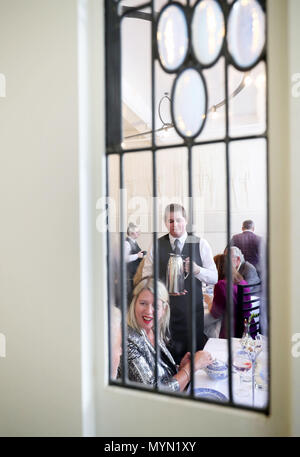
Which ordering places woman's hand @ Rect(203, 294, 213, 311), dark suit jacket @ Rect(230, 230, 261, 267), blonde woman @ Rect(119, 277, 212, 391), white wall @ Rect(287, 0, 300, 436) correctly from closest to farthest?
white wall @ Rect(287, 0, 300, 436), blonde woman @ Rect(119, 277, 212, 391), woman's hand @ Rect(203, 294, 213, 311), dark suit jacket @ Rect(230, 230, 261, 267)

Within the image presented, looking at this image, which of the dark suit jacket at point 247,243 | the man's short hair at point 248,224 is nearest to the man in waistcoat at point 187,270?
the dark suit jacket at point 247,243

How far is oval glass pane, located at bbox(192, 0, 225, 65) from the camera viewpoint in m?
0.90

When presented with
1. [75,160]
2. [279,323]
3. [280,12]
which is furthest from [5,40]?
[279,323]

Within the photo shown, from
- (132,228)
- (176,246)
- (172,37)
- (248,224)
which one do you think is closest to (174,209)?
(176,246)

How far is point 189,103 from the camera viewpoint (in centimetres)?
95

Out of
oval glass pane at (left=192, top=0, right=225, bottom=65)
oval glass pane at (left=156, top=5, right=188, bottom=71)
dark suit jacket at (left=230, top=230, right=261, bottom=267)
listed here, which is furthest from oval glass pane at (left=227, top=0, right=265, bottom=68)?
dark suit jacket at (left=230, top=230, right=261, bottom=267)

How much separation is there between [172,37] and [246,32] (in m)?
0.22

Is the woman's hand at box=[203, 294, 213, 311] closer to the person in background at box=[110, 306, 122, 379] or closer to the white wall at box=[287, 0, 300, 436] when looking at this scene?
the person in background at box=[110, 306, 122, 379]

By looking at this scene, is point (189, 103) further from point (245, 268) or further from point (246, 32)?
point (245, 268)

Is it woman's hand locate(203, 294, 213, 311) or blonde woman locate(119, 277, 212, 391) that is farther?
woman's hand locate(203, 294, 213, 311)

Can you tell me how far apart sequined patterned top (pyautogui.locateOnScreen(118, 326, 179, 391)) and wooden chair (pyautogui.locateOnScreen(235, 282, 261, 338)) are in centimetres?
44

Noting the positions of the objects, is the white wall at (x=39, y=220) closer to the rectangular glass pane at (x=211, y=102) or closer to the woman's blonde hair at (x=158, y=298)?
the woman's blonde hair at (x=158, y=298)

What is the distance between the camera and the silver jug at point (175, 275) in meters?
1.42

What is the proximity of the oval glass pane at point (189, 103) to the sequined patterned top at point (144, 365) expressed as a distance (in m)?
0.94
